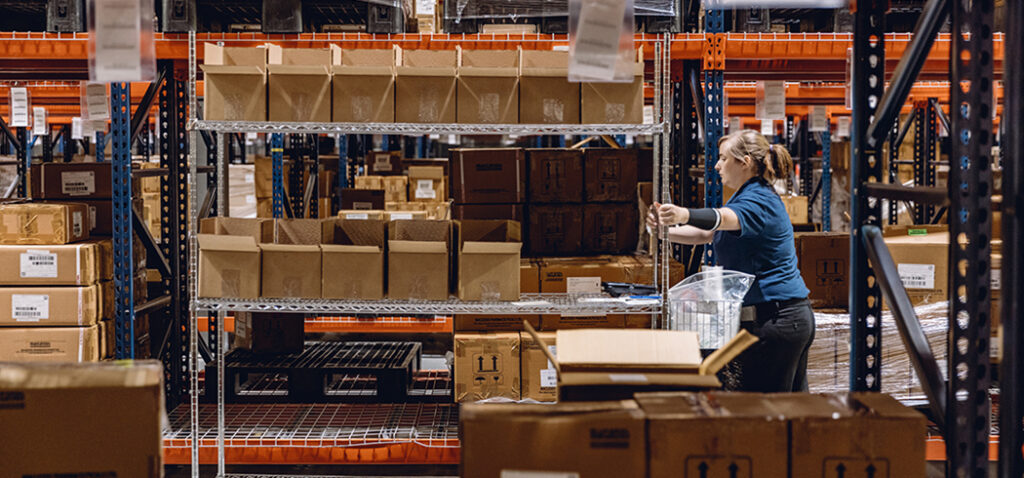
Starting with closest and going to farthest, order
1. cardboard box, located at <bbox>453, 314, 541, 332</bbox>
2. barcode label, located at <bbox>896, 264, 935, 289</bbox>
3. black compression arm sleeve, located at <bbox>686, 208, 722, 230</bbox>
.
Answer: black compression arm sleeve, located at <bbox>686, 208, 722, 230</bbox>
barcode label, located at <bbox>896, 264, 935, 289</bbox>
cardboard box, located at <bbox>453, 314, 541, 332</bbox>

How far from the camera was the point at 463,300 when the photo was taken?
10.9 ft

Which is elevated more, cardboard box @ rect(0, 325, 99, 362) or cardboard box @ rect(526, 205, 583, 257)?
cardboard box @ rect(526, 205, 583, 257)

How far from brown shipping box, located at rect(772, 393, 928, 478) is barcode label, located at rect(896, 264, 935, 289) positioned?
7.26 feet

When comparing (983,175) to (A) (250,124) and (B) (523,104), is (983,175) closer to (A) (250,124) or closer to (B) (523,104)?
(B) (523,104)

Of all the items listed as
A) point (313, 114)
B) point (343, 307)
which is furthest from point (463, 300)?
point (313, 114)

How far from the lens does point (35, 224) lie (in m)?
3.75

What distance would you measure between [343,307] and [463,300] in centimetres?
48

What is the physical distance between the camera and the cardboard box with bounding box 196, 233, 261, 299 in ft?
10.8

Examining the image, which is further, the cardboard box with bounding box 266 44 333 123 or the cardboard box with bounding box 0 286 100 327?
the cardboard box with bounding box 0 286 100 327

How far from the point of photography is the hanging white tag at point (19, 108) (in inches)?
230

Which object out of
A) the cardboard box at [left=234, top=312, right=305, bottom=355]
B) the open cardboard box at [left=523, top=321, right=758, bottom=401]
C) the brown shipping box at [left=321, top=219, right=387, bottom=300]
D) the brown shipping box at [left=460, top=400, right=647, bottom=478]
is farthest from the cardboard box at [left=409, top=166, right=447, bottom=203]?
the brown shipping box at [left=460, top=400, right=647, bottom=478]

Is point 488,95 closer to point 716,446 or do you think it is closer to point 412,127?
point 412,127

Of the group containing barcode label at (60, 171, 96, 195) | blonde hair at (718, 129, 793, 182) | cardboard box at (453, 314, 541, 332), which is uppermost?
blonde hair at (718, 129, 793, 182)

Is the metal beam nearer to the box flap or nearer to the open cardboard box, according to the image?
the open cardboard box
